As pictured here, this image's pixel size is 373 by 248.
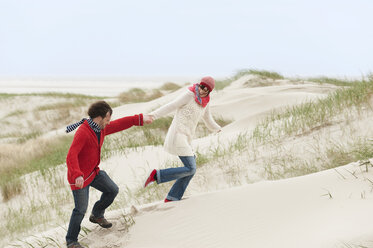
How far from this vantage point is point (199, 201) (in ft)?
12.6

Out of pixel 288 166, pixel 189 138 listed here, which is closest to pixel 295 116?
pixel 288 166

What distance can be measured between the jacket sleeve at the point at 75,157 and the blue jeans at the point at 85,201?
0.73ft

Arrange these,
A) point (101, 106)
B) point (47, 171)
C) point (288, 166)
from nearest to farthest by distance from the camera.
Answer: point (101, 106) < point (288, 166) < point (47, 171)

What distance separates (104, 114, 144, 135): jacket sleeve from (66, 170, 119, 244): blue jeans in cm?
39

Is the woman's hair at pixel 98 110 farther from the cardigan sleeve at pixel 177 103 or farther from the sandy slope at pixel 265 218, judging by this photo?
the sandy slope at pixel 265 218

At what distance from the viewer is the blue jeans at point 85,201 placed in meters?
3.34

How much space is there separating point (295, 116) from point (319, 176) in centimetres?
201

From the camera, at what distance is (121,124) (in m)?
3.64

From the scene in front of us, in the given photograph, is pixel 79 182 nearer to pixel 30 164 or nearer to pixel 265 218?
pixel 265 218

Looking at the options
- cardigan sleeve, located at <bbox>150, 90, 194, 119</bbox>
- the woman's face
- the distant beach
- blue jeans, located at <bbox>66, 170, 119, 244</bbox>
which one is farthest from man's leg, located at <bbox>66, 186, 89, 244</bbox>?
the distant beach

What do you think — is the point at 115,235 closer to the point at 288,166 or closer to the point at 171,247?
the point at 171,247

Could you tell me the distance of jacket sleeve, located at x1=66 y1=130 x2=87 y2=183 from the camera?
3155 mm

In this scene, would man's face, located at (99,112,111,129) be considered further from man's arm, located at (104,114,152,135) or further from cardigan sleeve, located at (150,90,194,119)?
cardigan sleeve, located at (150,90,194,119)

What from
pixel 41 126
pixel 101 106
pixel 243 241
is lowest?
pixel 41 126
